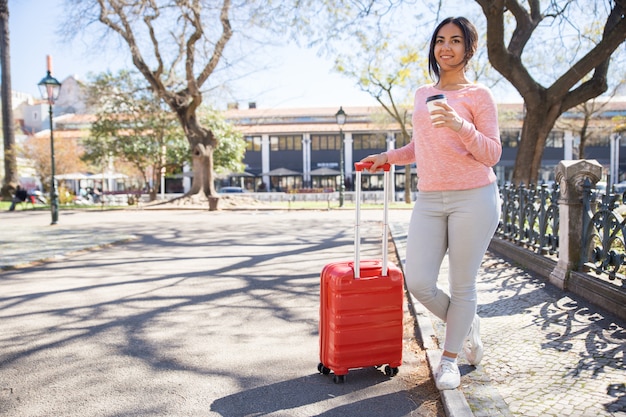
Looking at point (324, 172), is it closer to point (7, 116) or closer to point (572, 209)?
point (7, 116)

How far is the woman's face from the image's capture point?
9.28 feet

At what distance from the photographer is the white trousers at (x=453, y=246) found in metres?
2.80

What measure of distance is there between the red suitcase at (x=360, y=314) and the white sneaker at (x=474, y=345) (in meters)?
0.43

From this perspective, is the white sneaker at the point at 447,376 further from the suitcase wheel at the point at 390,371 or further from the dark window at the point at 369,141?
the dark window at the point at 369,141

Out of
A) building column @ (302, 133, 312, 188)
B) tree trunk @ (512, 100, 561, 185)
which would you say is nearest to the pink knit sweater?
tree trunk @ (512, 100, 561, 185)

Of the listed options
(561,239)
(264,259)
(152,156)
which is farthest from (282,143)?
(561,239)

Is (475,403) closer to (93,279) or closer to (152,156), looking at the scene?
(93,279)

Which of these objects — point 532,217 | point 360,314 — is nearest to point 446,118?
point 360,314

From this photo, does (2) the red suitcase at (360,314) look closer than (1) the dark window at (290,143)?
Yes

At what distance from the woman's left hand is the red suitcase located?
80cm

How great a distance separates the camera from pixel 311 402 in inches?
117

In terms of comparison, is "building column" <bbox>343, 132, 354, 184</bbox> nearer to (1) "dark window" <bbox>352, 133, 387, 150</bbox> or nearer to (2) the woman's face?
(1) "dark window" <bbox>352, 133, 387, 150</bbox>

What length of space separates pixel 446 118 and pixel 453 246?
78 centimetres

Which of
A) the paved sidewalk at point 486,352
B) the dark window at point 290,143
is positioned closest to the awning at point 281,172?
the dark window at point 290,143
